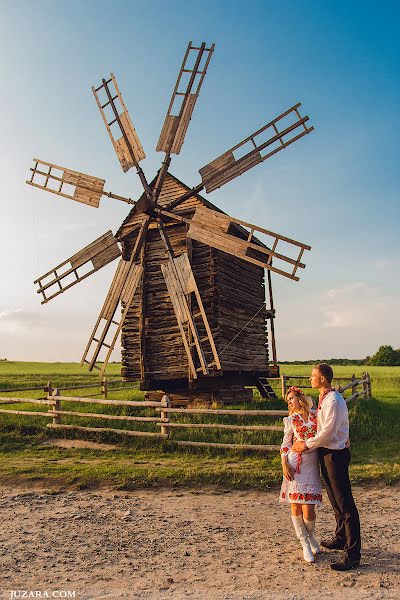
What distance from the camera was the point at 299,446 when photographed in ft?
18.8

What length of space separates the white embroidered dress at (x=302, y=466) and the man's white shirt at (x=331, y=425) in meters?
0.20

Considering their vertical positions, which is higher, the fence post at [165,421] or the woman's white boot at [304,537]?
the fence post at [165,421]

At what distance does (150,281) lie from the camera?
17828 millimetres

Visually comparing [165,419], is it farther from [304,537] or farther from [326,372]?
[326,372]

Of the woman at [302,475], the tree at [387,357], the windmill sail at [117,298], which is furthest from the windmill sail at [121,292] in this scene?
the tree at [387,357]

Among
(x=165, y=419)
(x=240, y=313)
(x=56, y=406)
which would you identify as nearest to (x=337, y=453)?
(x=165, y=419)

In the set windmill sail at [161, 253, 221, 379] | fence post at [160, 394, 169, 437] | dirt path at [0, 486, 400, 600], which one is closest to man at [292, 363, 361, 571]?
dirt path at [0, 486, 400, 600]

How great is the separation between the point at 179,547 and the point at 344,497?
2282 mm

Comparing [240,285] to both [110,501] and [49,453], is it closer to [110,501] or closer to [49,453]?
[49,453]

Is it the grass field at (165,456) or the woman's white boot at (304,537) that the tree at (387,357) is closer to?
the grass field at (165,456)

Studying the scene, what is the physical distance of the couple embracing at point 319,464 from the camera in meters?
5.59

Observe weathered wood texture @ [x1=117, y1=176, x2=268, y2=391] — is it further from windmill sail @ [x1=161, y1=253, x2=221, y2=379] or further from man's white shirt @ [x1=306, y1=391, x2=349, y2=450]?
man's white shirt @ [x1=306, y1=391, x2=349, y2=450]

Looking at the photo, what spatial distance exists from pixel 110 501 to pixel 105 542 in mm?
2073

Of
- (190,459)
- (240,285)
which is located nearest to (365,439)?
(190,459)
